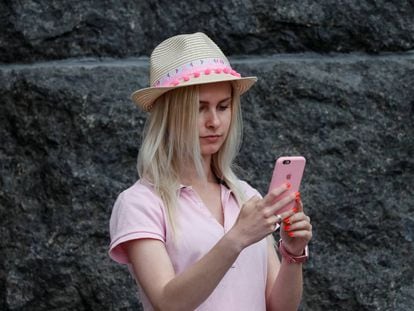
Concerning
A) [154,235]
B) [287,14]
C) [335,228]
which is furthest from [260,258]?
[287,14]

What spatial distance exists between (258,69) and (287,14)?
0.26m

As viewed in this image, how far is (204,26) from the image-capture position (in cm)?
407

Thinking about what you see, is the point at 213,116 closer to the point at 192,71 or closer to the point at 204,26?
the point at 192,71

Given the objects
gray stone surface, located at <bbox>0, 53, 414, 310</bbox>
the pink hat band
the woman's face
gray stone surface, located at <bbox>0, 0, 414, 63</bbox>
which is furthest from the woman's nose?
gray stone surface, located at <bbox>0, 0, 414, 63</bbox>

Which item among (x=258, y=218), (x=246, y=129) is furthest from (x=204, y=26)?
(x=258, y=218)

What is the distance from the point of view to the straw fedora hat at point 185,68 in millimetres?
2838

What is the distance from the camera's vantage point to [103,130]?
13.0 ft

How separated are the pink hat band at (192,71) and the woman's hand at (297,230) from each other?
0.43 metres

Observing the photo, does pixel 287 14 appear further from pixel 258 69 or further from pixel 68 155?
pixel 68 155

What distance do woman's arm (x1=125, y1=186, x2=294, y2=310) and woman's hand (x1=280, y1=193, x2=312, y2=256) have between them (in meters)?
0.07

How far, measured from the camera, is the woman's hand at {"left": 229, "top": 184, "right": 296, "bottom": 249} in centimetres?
262

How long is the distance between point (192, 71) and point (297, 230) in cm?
51

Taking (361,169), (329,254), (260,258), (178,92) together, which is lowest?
(329,254)

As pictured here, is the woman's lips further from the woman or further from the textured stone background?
the textured stone background
